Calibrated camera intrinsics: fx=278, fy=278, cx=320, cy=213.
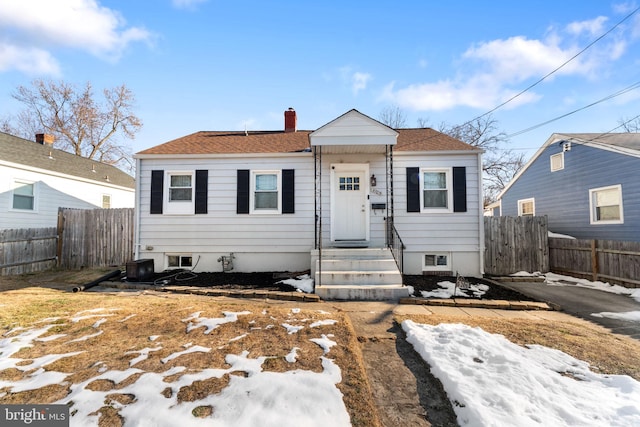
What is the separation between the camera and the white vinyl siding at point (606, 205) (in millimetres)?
9297

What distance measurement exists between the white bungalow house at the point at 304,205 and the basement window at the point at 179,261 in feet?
0.10

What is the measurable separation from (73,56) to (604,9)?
16.3 meters

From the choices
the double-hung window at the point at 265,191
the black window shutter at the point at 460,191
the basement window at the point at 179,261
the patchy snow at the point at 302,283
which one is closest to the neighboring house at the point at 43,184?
the basement window at the point at 179,261

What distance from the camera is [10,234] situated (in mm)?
8609

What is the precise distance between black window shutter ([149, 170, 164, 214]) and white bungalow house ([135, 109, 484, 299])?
0.03 m

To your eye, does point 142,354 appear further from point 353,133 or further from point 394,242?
point 394,242

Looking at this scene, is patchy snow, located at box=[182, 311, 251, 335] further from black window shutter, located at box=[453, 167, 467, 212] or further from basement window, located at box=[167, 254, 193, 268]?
black window shutter, located at box=[453, 167, 467, 212]

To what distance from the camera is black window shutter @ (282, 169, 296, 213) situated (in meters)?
8.25

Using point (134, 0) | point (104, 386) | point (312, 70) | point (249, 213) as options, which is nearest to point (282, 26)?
point (312, 70)

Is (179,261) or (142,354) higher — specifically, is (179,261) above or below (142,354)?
above

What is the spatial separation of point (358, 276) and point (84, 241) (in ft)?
31.4

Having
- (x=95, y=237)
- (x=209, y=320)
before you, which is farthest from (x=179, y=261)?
(x=209, y=320)

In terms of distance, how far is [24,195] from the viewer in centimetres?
1116

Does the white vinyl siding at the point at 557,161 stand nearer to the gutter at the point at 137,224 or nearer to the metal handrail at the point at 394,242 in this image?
the metal handrail at the point at 394,242
